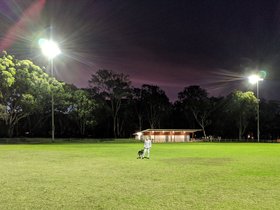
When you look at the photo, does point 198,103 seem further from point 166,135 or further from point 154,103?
point 166,135

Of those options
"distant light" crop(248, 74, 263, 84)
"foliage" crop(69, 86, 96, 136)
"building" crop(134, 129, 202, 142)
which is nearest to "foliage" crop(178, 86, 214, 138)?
"building" crop(134, 129, 202, 142)

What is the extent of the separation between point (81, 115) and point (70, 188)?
71.9 meters

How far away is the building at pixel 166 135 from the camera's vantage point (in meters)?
88.2

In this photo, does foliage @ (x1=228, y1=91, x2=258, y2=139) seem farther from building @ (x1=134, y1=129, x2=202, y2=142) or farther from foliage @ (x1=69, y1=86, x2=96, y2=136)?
foliage @ (x1=69, y1=86, x2=96, y2=136)

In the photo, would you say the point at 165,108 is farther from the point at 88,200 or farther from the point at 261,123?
the point at 88,200

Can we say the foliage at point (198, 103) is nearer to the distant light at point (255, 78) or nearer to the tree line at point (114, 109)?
the tree line at point (114, 109)

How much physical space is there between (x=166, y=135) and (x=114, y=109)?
18.1 metres

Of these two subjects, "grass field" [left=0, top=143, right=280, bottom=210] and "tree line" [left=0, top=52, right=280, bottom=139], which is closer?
"grass field" [left=0, top=143, right=280, bottom=210]

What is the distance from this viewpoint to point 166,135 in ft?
298

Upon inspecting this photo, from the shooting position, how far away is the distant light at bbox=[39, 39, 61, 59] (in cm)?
6278

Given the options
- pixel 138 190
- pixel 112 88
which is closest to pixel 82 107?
pixel 112 88

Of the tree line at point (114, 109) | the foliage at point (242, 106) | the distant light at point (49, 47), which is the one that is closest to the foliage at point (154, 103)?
the tree line at point (114, 109)

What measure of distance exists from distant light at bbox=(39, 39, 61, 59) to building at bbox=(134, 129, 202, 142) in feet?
107

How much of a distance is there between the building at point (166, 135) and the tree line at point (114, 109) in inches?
386
